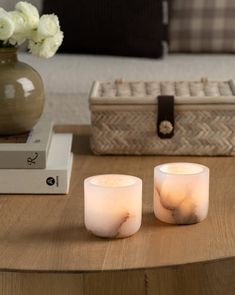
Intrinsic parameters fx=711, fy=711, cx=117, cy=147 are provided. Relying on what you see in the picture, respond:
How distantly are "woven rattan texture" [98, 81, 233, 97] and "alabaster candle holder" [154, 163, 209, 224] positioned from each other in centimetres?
49

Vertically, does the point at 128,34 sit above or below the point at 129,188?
below

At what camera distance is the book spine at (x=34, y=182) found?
128cm

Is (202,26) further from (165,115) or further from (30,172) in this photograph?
(30,172)

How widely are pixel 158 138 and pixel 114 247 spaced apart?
54 cm

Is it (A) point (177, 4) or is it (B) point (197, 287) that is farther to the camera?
(A) point (177, 4)

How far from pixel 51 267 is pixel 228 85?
86 centimetres

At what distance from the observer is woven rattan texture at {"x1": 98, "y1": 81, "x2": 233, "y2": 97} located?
160cm

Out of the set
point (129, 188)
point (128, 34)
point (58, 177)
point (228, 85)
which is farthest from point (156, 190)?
point (128, 34)

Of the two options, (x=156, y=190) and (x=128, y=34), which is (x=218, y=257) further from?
(x=128, y=34)

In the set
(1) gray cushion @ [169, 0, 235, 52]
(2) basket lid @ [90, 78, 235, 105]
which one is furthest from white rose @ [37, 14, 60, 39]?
(1) gray cushion @ [169, 0, 235, 52]

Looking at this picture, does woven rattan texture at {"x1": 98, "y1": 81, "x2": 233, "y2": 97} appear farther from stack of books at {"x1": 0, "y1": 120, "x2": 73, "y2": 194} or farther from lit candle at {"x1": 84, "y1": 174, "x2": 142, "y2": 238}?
lit candle at {"x1": 84, "y1": 174, "x2": 142, "y2": 238}

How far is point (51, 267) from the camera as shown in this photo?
951 mm

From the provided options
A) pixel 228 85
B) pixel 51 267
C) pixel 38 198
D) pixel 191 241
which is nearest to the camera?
pixel 51 267

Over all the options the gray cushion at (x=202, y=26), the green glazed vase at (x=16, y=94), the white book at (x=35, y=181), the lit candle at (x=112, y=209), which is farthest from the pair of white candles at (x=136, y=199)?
the gray cushion at (x=202, y=26)
